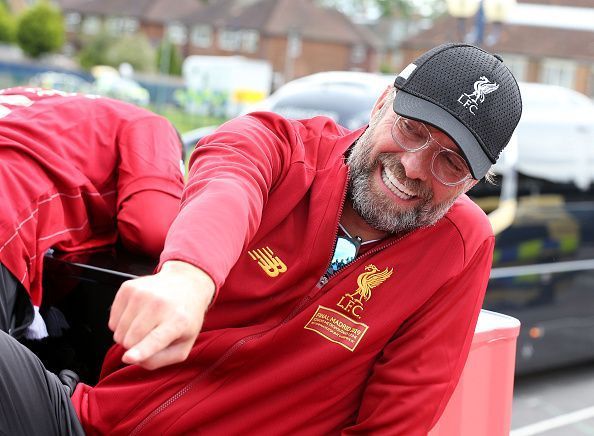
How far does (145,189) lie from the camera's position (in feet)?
9.74

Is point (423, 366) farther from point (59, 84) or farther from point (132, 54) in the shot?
point (132, 54)

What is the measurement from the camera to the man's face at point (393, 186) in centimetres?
214

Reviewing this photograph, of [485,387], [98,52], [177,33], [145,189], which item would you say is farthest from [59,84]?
[177,33]

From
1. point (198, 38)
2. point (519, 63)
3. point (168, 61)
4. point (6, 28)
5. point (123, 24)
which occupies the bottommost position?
point (123, 24)

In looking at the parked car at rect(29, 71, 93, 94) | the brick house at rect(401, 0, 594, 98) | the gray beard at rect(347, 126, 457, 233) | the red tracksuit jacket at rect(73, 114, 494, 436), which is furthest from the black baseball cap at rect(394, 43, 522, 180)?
the brick house at rect(401, 0, 594, 98)

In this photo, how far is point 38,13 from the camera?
49.6m

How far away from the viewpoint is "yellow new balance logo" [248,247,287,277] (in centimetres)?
214

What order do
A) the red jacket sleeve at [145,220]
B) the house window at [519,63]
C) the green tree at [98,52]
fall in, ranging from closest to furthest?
the red jacket sleeve at [145,220] < the green tree at [98,52] < the house window at [519,63]

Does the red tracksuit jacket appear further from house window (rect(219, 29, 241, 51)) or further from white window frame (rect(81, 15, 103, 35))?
white window frame (rect(81, 15, 103, 35))

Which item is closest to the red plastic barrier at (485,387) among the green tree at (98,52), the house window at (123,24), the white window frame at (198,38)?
the green tree at (98,52)

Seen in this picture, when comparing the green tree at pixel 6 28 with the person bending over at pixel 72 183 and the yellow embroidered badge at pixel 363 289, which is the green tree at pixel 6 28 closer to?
the person bending over at pixel 72 183

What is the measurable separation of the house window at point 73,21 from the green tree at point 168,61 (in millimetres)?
22365

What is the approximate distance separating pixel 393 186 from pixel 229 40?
72.9 m

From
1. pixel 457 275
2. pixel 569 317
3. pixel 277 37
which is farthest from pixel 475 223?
pixel 277 37
